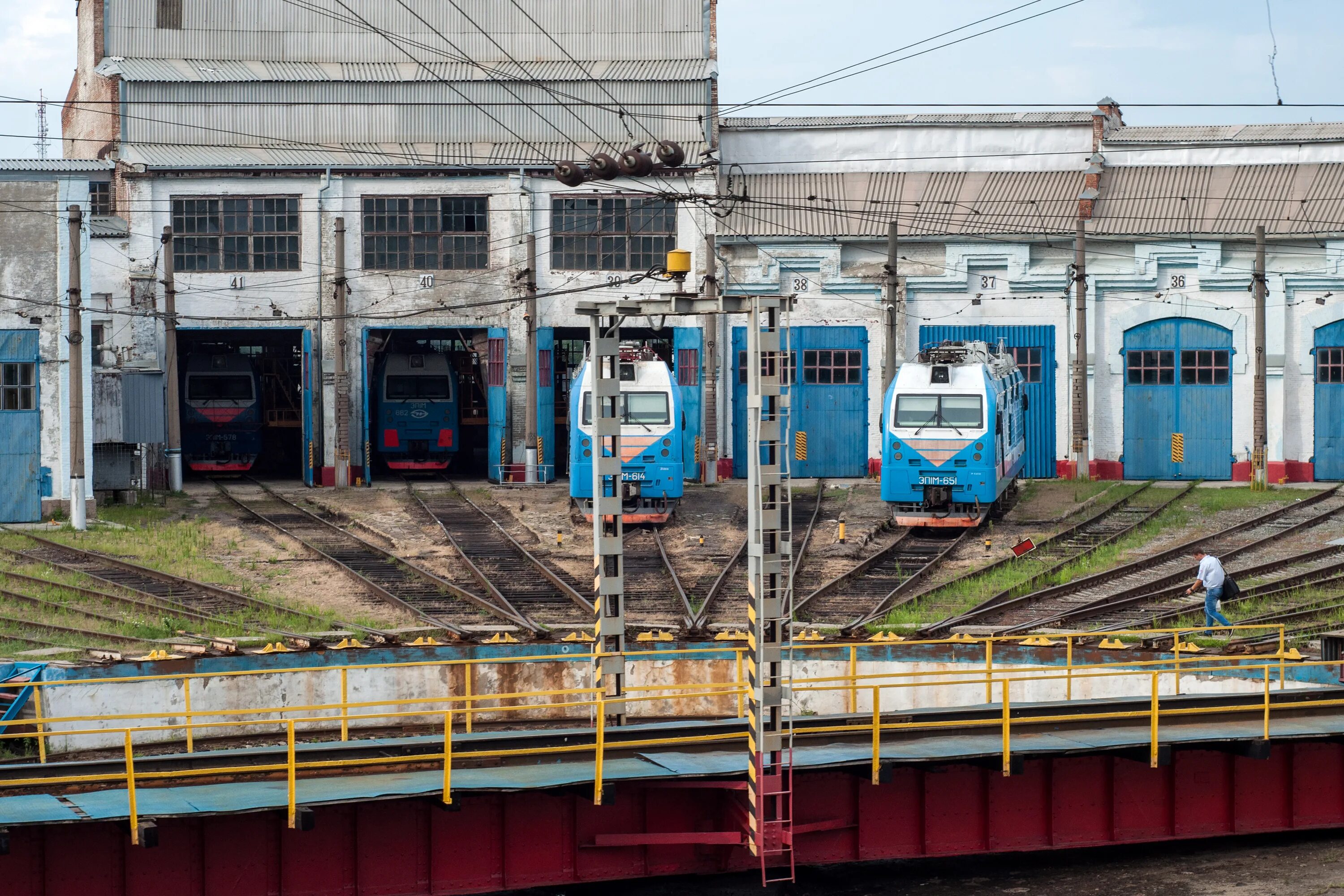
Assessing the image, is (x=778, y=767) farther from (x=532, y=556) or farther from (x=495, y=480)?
(x=495, y=480)

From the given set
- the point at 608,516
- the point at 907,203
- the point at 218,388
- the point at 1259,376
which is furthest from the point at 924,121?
the point at 608,516

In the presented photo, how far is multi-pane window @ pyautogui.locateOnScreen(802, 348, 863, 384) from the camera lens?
43.2 metres

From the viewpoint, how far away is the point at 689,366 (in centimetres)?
4269

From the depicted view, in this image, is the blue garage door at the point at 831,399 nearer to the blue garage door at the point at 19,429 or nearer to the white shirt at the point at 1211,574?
the blue garage door at the point at 19,429

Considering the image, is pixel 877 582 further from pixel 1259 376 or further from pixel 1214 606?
pixel 1259 376

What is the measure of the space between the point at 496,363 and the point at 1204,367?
17.5 meters

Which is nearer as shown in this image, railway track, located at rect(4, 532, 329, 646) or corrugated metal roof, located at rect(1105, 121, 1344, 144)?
railway track, located at rect(4, 532, 329, 646)

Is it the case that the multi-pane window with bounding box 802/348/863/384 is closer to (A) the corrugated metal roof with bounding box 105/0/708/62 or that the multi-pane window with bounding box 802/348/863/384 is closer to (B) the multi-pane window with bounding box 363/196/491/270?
(B) the multi-pane window with bounding box 363/196/491/270

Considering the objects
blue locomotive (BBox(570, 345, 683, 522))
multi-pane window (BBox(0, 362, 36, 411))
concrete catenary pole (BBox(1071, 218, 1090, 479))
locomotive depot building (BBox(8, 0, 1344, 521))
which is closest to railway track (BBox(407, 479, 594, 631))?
blue locomotive (BBox(570, 345, 683, 522))

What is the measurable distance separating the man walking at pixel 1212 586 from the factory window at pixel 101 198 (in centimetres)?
3167

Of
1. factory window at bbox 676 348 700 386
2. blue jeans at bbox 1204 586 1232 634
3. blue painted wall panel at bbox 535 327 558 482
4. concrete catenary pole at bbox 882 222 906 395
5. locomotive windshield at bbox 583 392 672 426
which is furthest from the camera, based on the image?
blue painted wall panel at bbox 535 327 558 482

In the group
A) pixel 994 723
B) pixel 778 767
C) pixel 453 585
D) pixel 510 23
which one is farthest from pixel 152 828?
pixel 510 23

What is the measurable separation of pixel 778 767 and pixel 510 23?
113 feet

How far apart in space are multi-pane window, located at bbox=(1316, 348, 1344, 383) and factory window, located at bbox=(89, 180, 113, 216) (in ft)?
101
